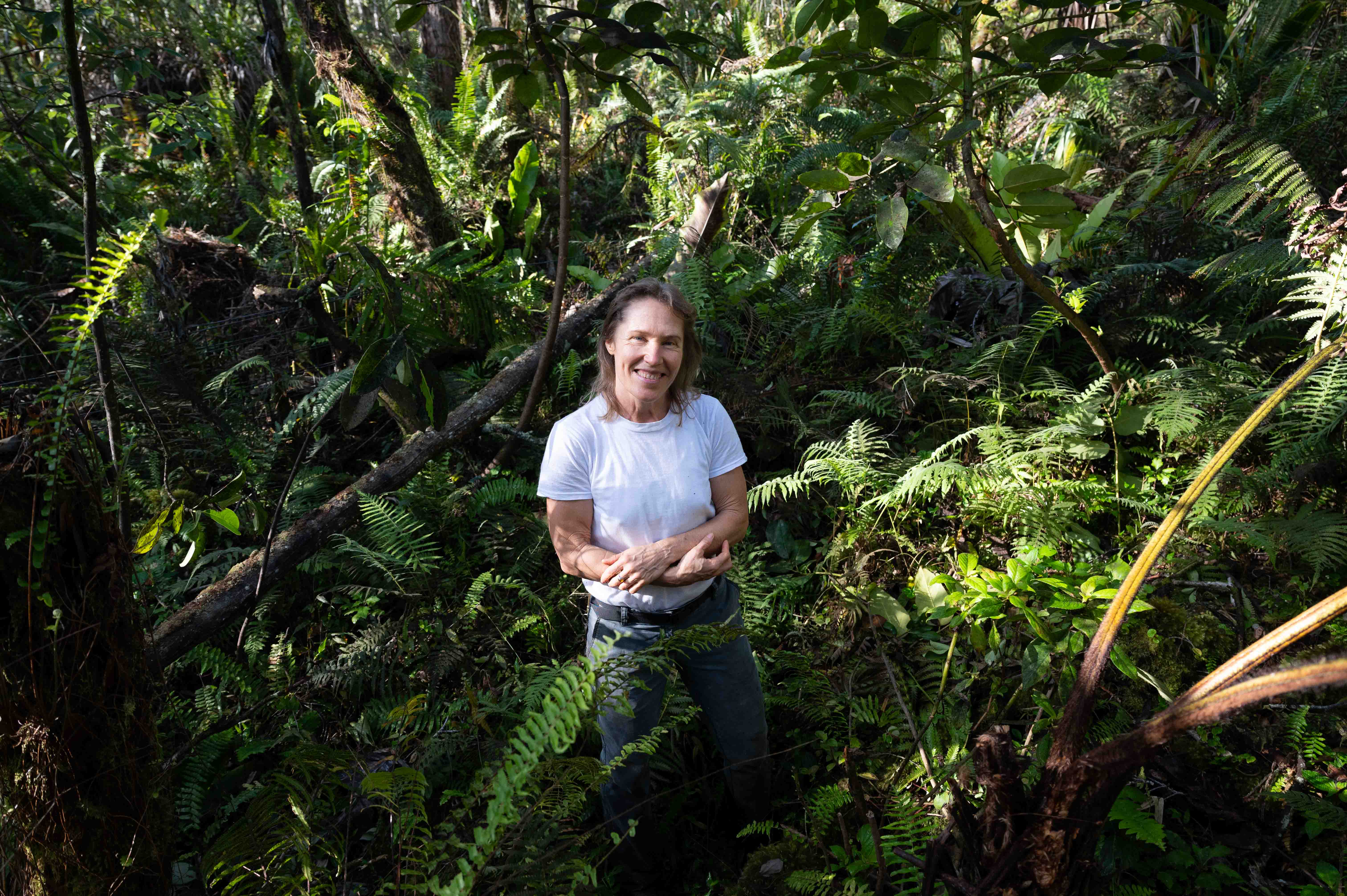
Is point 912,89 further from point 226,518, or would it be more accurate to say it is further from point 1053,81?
point 226,518

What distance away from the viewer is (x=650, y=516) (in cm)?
231

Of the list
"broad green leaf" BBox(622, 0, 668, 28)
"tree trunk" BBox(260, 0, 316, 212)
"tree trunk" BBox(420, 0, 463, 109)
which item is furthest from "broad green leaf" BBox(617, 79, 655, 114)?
"tree trunk" BBox(420, 0, 463, 109)

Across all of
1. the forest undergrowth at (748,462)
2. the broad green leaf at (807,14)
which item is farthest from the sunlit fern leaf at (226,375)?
the broad green leaf at (807,14)

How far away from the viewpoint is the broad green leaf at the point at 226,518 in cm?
203

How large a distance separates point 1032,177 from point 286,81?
433cm

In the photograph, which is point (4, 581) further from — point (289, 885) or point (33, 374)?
point (33, 374)

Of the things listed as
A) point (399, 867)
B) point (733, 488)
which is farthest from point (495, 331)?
point (399, 867)

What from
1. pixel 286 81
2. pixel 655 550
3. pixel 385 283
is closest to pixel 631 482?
pixel 655 550

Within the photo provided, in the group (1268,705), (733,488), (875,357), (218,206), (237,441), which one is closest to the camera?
(1268,705)

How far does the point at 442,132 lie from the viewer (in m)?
6.12

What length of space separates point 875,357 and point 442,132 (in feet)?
13.5

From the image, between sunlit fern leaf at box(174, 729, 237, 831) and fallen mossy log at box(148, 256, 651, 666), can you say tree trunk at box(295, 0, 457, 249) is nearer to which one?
fallen mossy log at box(148, 256, 651, 666)

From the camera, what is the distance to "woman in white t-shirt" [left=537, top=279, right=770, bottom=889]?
2.28 m

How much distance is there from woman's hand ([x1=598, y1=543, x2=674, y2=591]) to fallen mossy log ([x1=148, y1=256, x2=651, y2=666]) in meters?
0.91
